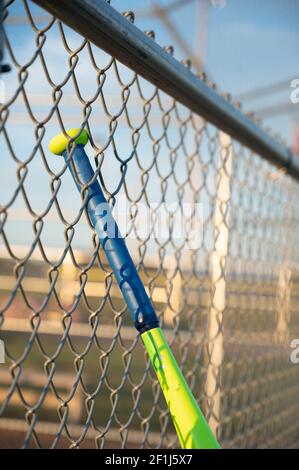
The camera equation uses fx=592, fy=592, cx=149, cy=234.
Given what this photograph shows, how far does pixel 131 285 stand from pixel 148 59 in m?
0.47

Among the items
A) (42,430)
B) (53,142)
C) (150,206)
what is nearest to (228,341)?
(150,206)

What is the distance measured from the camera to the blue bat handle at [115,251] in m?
1.07

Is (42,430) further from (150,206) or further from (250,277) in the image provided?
(150,206)

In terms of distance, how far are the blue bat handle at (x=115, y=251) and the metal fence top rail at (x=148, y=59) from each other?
0.21 meters

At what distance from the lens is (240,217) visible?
2271 millimetres

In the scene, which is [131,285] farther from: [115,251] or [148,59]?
[148,59]

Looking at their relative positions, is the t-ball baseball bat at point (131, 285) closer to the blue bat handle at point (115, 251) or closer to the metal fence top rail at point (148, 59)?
the blue bat handle at point (115, 251)

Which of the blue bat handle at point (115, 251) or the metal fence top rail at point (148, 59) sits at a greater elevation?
the metal fence top rail at point (148, 59)

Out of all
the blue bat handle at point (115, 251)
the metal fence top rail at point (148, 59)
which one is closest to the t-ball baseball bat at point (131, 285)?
the blue bat handle at point (115, 251)

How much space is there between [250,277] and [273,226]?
35cm

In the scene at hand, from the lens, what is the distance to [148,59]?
3.97ft

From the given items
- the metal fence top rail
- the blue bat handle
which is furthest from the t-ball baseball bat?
the metal fence top rail

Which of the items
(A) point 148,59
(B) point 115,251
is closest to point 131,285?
(B) point 115,251

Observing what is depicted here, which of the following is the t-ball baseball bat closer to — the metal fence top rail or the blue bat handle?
the blue bat handle
